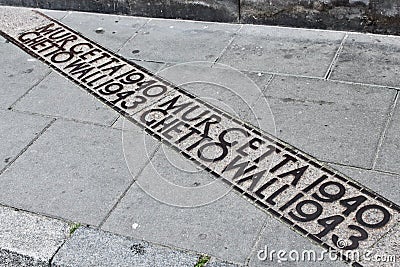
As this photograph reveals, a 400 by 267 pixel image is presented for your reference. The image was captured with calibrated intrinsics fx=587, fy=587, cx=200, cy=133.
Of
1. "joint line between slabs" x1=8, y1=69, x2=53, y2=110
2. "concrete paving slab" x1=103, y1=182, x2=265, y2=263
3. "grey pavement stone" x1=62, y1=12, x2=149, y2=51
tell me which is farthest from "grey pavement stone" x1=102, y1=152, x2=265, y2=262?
"grey pavement stone" x1=62, y1=12, x2=149, y2=51

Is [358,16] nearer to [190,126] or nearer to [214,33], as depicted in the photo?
[214,33]

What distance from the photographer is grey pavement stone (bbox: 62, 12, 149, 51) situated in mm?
5973

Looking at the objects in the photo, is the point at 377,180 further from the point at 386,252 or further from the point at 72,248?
the point at 72,248

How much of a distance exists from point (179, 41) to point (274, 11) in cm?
100

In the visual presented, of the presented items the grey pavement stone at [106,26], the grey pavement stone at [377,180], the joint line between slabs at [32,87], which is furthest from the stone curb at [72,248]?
the grey pavement stone at [106,26]

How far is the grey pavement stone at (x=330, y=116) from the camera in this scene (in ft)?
13.6

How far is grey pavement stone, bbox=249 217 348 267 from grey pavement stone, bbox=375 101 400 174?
2.84 ft

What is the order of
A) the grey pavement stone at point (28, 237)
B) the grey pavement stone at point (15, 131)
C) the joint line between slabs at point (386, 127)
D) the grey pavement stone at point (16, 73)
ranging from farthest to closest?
the grey pavement stone at point (16, 73) < the grey pavement stone at point (15, 131) < the joint line between slabs at point (386, 127) < the grey pavement stone at point (28, 237)

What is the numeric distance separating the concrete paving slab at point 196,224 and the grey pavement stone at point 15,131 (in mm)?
1102

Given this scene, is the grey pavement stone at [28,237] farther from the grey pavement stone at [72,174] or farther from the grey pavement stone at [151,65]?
the grey pavement stone at [151,65]

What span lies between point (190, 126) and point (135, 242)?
1.26 meters

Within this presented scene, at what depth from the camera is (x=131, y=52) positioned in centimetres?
570

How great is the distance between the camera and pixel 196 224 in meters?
3.63

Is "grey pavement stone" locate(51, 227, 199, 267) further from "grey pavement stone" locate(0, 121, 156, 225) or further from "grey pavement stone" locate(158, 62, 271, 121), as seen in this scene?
"grey pavement stone" locate(158, 62, 271, 121)
